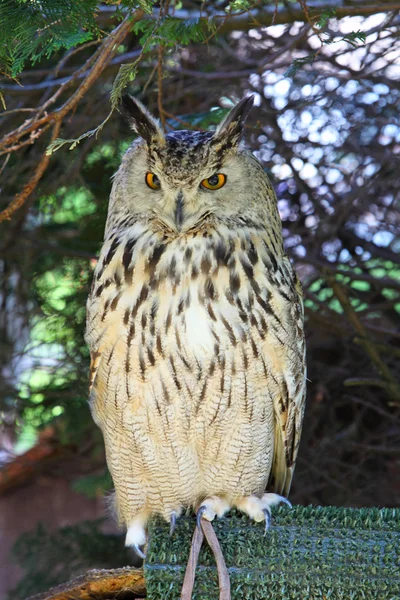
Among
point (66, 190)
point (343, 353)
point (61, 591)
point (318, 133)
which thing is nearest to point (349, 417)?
point (343, 353)

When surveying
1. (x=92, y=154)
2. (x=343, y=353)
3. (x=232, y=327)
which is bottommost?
(x=232, y=327)

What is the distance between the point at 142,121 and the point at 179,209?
0.73ft

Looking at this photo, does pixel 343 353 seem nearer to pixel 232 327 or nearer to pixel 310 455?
pixel 310 455

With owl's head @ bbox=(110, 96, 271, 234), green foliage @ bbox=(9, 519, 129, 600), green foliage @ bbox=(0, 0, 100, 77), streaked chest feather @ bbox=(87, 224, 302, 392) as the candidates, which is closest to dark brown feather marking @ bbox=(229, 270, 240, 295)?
streaked chest feather @ bbox=(87, 224, 302, 392)

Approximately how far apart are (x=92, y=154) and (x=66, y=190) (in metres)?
0.18

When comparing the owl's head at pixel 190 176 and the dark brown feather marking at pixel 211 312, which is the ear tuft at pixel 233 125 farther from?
the dark brown feather marking at pixel 211 312

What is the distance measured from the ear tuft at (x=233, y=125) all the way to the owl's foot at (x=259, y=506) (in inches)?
34.6

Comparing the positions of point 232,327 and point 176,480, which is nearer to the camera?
point 232,327

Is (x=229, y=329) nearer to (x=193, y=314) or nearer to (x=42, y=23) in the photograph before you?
(x=193, y=314)

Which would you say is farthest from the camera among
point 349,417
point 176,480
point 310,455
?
point 349,417

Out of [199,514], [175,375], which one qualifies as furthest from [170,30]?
[199,514]

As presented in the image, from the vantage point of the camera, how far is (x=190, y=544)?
1.73 m

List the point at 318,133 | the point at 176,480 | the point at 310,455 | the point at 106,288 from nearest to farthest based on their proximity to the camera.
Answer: the point at 106,288 < the point at 176,480 < the point at 318,133 < the point at 310,455

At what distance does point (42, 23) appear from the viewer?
137 centimetres
